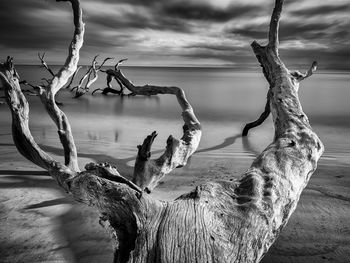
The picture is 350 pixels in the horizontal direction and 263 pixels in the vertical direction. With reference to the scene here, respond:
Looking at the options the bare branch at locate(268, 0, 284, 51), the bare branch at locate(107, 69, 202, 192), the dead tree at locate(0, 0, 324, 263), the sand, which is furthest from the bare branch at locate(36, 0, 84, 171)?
the bare branch at locate(268, 0, 284, 51)

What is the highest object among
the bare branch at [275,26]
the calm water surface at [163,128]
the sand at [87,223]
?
the bare branch at [275,26]

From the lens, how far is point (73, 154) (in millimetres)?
3986

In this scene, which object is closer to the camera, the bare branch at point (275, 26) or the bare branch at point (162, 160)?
the bare branch at point (162, 160)

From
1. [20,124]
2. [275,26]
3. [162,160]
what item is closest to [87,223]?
[162,160]

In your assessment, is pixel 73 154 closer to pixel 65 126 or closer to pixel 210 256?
pixel 65 126

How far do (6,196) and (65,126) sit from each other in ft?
4.17

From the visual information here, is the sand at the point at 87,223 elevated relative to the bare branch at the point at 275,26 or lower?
lower

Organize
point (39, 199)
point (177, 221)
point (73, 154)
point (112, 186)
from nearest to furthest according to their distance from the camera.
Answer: point (177, 221), point (112, 186), point (39, 199), point (73, 154)

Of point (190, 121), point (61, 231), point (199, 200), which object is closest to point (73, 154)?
point (61, 231)

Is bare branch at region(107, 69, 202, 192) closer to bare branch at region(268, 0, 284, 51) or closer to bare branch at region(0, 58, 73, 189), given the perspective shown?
bare branch at region(0, 58, 73, 189)

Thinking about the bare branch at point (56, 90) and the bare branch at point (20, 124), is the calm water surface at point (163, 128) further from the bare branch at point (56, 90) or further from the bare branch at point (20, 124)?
the bare branch at point (20, 124)

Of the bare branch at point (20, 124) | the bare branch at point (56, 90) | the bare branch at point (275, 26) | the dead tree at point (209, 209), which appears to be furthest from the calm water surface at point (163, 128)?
the dead tree at point (209, 209)

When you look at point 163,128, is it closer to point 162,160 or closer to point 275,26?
point 275,26

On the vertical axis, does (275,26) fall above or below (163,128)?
above
